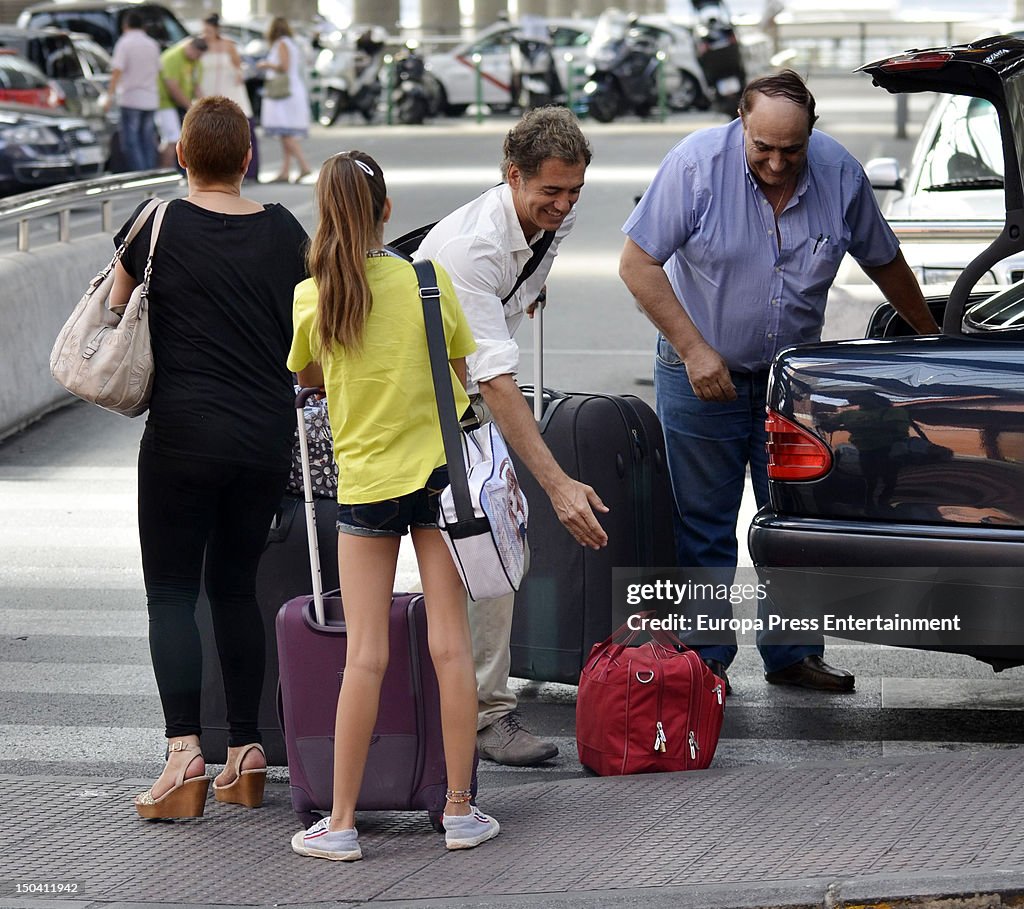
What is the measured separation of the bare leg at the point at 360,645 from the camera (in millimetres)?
4289

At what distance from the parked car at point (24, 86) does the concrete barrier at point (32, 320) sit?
10992 mm

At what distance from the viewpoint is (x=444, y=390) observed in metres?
4.22

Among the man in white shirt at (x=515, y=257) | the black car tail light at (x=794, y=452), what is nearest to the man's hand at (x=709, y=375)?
the black car tail light at (x=794, y=452)

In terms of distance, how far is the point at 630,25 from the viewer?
35.5 metres

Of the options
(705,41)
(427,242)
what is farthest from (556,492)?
(705,41)

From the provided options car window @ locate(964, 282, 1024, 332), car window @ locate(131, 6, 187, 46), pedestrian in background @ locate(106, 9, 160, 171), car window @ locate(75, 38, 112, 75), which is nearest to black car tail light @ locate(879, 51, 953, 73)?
car window @ locate(964, 282, 1024, 332)

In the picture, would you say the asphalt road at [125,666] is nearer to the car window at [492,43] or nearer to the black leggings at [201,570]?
the black leggings at [201,570]

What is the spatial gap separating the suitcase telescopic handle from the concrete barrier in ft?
18.9

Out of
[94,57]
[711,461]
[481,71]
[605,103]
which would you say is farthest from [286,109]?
[711,461]

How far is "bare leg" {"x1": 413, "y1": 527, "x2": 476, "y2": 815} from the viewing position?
4.33 metres

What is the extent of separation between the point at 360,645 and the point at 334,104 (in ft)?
102

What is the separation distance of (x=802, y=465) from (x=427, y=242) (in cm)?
120

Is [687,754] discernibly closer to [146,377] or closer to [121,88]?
[146,377]

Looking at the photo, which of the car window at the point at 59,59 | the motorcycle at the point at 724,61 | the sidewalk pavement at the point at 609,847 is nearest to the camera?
the sidewalk pavement at the point at 609,847
